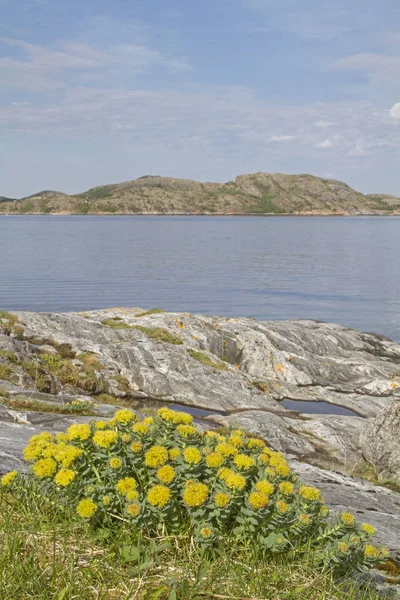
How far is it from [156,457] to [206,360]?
1870 cm

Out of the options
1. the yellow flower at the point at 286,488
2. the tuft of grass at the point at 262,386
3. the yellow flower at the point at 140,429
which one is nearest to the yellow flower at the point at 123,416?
the yellow flower at the point at 140,429

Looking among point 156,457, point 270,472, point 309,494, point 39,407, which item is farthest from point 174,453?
point 39,407

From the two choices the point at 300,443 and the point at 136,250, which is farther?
the point at 136,250

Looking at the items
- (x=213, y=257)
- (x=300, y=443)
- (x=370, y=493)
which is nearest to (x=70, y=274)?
(x=213, y=257)

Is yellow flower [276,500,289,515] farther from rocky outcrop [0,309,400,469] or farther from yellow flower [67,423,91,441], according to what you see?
rocky outcrop [0,309,400,469]

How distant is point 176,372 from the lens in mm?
21812

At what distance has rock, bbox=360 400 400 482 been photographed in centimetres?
1464

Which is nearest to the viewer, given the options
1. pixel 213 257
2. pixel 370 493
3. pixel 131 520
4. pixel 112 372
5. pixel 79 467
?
pixel 131 520

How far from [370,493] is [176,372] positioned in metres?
12.5

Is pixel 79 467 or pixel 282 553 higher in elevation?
pixel 79 467

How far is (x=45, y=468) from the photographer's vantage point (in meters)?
4.91

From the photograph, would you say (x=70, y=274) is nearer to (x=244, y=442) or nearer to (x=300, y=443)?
(x=300, y=443)

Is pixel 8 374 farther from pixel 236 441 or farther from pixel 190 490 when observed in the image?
pixel 190 490

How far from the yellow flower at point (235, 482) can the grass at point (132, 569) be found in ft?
1.83
